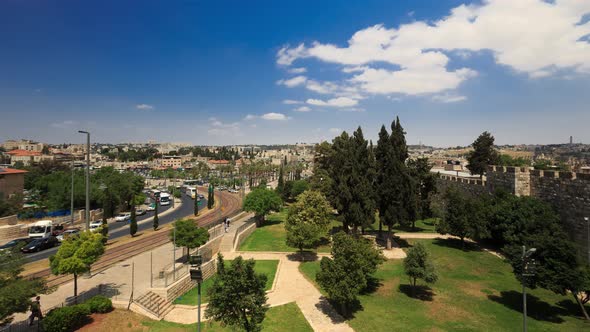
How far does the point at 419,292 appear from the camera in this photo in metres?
21.4

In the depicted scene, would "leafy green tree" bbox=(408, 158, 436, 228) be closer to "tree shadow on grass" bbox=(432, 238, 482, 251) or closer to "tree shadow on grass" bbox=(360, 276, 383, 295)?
"tree shadow on grass" bbox=(432, 238, 482, 251)

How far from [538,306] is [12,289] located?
29.7 meters

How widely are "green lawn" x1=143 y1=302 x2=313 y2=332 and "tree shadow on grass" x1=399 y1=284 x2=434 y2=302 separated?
27.8 ft

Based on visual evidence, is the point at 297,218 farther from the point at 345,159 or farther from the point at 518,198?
the point at 518,198

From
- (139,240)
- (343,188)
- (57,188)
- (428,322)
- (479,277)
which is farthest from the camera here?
(57,188)

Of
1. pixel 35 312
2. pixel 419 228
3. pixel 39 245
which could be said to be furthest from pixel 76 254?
pixel 419 228

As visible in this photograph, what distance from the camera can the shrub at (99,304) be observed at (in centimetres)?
1684

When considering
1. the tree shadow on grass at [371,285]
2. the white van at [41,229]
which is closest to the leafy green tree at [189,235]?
the tree shadow on grass at [371,285]

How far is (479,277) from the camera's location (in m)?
23.6

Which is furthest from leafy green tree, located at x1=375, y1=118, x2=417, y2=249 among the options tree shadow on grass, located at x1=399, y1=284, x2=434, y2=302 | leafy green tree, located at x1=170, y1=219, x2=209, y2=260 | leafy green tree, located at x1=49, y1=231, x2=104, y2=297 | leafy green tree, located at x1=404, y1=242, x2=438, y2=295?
leafy green tree, located at x1=49, y1=231, x2=104, y2=297

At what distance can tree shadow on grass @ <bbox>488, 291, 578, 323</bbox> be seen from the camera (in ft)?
58.7

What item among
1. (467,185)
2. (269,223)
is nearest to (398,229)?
(467,185)

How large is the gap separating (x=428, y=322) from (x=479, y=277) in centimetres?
973

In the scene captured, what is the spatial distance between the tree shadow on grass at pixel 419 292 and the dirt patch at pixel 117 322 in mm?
17546
